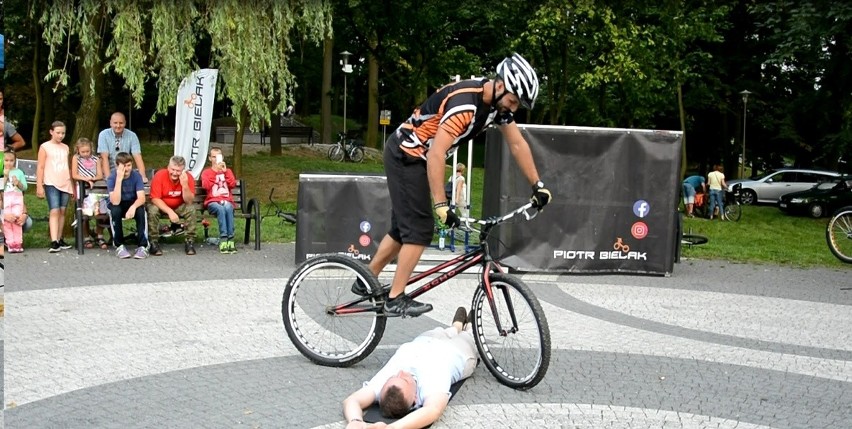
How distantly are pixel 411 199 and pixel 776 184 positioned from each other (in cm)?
3323

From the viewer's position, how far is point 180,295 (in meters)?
9.38

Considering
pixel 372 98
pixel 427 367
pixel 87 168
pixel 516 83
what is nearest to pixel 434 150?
pixel 516 83

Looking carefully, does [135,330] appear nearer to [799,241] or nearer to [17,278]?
[17,278]

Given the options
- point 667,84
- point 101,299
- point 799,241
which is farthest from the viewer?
point 667,84

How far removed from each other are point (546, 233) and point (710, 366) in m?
4.90

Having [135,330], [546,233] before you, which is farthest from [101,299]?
[546,233]

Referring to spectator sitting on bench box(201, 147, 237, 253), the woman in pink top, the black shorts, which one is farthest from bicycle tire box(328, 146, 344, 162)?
the black shorts

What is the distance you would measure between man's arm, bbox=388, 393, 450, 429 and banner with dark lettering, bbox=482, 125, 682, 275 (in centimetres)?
652

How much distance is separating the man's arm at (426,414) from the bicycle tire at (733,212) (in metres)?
23.7

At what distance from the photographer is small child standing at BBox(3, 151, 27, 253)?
12227mm

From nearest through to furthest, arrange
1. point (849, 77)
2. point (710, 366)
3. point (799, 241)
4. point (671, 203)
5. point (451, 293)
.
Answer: point (710, 366) → point (451, 293) → point (671, 203) → point (799, 241) → point (849, 77)

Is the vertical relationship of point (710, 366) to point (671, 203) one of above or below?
below

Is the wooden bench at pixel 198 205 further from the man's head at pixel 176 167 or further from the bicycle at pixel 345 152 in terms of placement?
the bicycle at pixel 345 152

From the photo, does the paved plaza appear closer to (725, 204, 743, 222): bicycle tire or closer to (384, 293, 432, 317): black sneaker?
(384, 293, 432, 317): black sneaker
